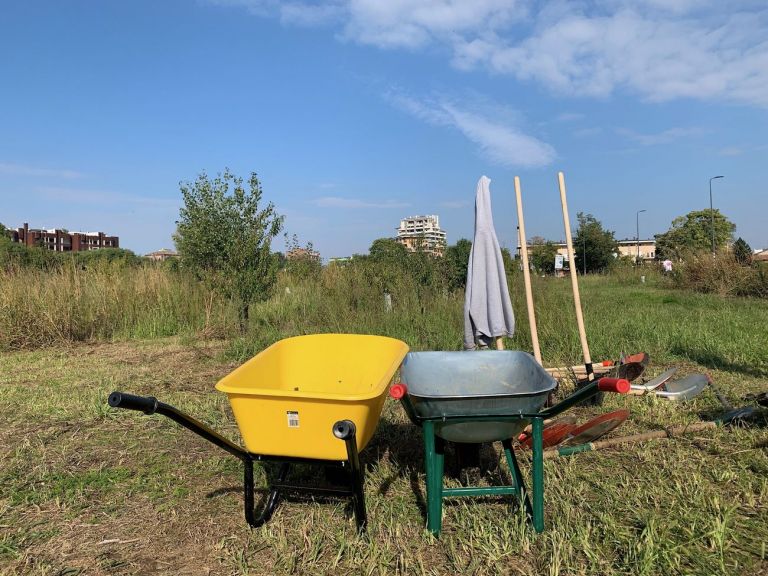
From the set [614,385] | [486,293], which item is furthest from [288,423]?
[486,293]

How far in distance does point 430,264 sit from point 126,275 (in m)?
6.47

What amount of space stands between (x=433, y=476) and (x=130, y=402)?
1354 mm

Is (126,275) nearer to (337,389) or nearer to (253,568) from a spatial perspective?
(337,389)

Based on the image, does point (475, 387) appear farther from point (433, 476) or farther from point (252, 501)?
point (252, 501)

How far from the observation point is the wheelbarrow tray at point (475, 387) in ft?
7.34

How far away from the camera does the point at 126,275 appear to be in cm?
1056

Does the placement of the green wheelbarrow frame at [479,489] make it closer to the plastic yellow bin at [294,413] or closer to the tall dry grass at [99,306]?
the plastic yellow bin at [294,413]

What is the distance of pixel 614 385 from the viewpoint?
194cm

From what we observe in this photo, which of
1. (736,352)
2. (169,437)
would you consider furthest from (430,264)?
(169,437)

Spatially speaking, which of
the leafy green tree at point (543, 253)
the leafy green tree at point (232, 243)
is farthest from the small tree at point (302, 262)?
the leafy green tree at point (543, 253)

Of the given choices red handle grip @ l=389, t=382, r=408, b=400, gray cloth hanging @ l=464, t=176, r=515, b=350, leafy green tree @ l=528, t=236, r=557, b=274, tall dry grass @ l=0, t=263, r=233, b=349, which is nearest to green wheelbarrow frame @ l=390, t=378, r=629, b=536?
red handle grip @ l=389, t=382, r=408, b=400

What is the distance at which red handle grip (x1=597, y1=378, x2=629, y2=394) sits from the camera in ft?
6.22

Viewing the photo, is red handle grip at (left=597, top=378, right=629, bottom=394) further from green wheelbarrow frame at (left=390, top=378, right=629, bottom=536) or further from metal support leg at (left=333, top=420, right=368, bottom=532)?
metal support leg at (left=333, top=420, right=368, bottom=532)

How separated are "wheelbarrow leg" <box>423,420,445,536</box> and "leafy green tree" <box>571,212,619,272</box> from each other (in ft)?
112
